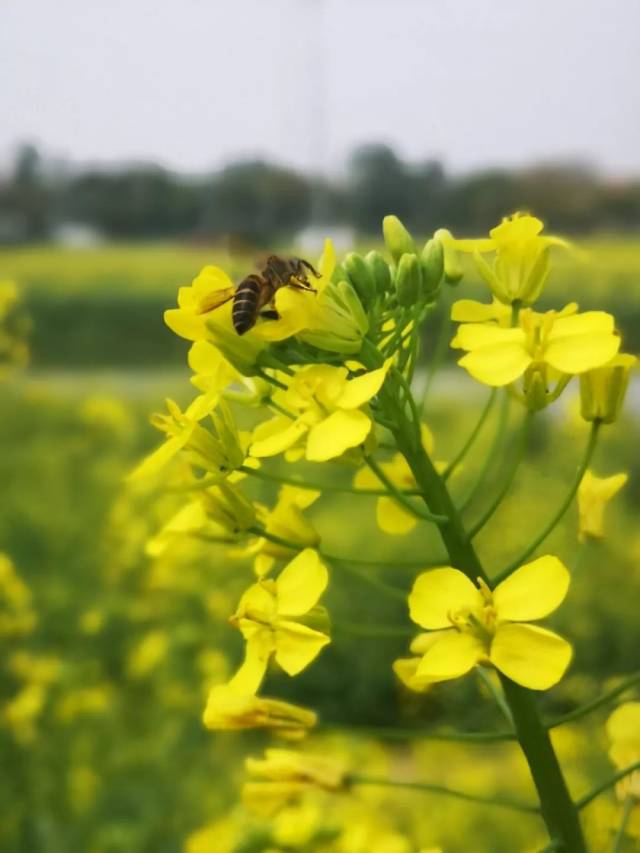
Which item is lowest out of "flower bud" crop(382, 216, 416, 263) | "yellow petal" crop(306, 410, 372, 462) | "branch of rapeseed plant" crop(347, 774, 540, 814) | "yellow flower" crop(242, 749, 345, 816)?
"yellow flower" crop(242, 749, 345, 816)

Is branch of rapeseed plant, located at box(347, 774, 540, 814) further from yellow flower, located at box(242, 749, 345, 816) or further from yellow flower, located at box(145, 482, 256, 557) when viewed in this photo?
yellow flower, located at box(145, 482, 256, 557)

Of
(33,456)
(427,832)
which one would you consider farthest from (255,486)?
(33,456)

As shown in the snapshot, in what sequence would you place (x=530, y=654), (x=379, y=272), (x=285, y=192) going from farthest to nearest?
(x=285, y=192) → (x=379, y=272) → (x=530, y=654)

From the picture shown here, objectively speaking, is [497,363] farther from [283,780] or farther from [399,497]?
Answer: [283,780]

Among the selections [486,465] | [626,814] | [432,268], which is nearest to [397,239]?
[432,268]

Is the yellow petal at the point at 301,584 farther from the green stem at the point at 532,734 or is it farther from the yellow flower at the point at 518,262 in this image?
the yellow flower at the point at 518,262

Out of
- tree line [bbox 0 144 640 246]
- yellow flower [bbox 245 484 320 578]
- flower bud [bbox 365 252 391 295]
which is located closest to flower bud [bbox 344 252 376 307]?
flower bud [bbox 365 252 391 295]
